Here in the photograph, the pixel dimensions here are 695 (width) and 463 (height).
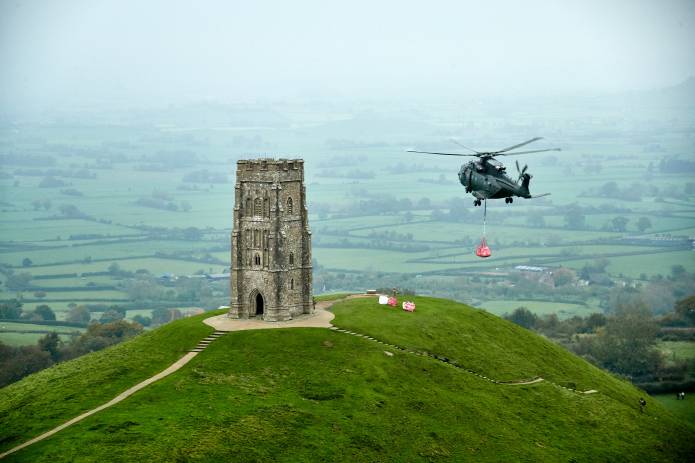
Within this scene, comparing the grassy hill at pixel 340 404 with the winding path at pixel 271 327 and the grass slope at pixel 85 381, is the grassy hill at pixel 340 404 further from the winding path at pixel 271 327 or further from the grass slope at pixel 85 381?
the winding path at pixel 271 327

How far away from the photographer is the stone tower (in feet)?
391

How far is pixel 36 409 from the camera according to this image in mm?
101062

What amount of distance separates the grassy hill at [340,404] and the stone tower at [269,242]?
5.47 meters

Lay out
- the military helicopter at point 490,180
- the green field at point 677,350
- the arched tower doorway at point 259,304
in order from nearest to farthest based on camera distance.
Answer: the military helicopter at point 490,180
the arched tower doorway at point 259,304
the green field at point 677,350

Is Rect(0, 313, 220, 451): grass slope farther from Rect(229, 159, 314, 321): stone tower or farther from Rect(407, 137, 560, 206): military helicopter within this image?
Rect(407, 137, 560, 206): military helicopter

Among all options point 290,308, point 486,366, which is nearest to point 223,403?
point 290,308

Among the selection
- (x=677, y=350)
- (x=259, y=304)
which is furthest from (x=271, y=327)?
(x=677, y=350)

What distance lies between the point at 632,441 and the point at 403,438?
90.4ft

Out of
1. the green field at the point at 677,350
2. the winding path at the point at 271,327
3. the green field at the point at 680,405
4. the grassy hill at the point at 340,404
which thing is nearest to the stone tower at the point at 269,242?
the winding path at the point at 271,327

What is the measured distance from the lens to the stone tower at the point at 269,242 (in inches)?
4692

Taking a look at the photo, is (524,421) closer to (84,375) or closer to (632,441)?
(632,441)

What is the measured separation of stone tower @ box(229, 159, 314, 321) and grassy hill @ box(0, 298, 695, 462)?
5467 millimetres

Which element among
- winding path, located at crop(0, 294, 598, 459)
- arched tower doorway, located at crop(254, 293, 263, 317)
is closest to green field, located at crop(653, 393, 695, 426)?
winding path, located at crop(0, 294, 598, 459)

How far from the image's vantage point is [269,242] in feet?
392
